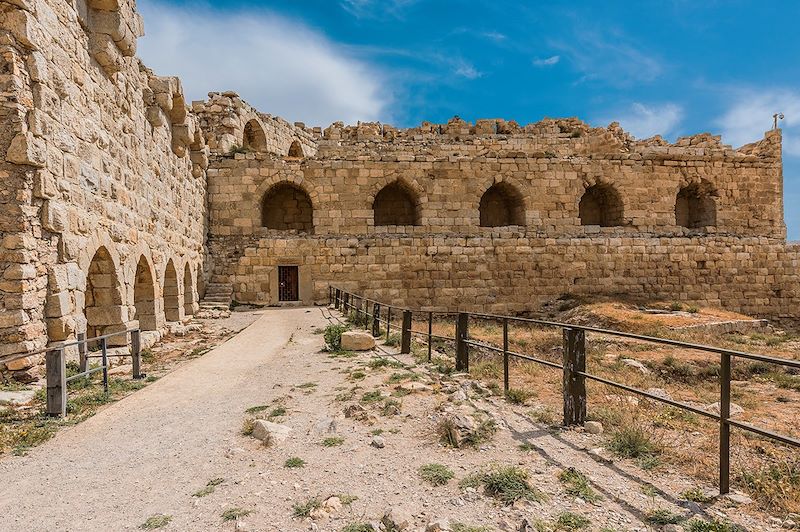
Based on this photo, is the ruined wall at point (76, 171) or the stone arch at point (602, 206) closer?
the ruined wall at point (76, 171)

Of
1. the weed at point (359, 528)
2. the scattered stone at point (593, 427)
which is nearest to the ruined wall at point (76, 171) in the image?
the weed at point (359, 528)

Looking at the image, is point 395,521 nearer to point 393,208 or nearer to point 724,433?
point 724,433

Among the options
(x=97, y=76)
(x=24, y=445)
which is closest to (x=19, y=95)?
(x=97, y=76)

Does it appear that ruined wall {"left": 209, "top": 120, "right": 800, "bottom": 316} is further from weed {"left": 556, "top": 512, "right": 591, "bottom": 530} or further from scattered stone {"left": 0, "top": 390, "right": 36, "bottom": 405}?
weed {"left": 556, "top": 512, "right": 591, "bottom": 530}

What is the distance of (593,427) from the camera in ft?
15.4

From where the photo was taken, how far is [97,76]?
795 centimetres

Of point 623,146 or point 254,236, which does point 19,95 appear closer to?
point 254,236

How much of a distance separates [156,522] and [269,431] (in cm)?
152

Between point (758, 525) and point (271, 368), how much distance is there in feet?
21.9

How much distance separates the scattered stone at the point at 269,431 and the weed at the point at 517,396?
2.68 meters

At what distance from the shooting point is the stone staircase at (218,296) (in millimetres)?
15291

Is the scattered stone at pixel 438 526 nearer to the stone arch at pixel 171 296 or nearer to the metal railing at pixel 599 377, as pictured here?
the metal railing at pixel 599 377

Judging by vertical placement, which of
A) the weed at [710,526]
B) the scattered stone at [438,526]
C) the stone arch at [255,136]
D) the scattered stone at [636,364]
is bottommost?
the scattered stone at [636,364]

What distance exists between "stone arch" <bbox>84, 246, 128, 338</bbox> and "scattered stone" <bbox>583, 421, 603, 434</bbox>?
7482 millimetres
